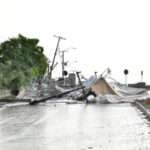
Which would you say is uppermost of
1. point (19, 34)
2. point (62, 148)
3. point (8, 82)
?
point (19, 34)

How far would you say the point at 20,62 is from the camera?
100 meters

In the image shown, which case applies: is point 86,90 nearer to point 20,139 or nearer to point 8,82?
point 8,82

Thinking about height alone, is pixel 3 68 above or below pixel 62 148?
above

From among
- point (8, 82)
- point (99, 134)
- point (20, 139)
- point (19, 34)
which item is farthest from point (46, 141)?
point (19, 34)

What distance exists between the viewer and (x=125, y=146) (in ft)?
56.9

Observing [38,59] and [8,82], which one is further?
[38,59]

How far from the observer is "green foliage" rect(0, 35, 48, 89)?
84.9 m

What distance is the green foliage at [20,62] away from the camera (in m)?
84.9

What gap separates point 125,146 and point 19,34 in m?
97.6

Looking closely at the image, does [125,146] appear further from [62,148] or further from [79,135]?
[79,135]

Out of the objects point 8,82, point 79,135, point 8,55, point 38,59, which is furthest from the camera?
point 38,59

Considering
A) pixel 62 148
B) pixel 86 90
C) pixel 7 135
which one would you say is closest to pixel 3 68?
pixel 86 90

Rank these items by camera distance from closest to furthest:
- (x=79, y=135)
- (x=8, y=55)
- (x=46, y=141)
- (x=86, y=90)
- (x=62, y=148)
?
(x=62, y=148) → (x=46, y=141) → (x=79, y=135) → (x=86, y=90) → (x=8, y=55)

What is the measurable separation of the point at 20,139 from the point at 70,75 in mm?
97260
